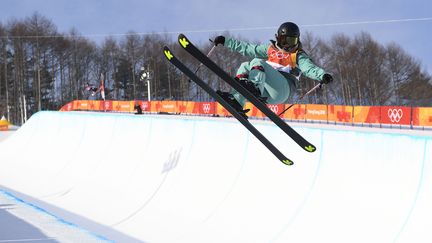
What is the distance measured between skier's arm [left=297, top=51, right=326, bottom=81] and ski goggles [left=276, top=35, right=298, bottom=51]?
145mm

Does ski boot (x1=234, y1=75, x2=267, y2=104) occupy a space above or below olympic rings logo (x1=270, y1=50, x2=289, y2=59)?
below

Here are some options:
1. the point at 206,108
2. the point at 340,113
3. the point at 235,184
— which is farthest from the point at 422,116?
the point at 206,108

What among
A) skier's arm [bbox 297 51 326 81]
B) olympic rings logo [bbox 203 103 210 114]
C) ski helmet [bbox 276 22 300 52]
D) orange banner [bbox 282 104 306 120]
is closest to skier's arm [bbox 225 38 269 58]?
ski helmet [bbox 276 22 300 52]

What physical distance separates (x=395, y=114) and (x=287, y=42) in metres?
16.0

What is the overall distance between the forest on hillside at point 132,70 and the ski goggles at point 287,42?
37.8 meters

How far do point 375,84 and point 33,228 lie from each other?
145ft

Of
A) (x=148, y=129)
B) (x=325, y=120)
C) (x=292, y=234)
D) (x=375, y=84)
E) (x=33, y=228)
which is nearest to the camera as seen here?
(x=292, y=234)

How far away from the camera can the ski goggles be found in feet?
16.7

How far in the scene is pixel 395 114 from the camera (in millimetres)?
19828

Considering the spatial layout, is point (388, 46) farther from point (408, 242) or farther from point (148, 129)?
point (408, 242)

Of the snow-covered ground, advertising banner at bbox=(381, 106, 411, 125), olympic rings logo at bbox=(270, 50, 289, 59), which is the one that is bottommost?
the snow-covered ground

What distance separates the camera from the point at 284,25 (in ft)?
16.4

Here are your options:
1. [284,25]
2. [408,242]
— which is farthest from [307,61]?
[408,242]

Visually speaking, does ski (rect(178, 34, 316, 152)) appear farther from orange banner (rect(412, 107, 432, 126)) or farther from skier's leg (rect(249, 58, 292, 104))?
orange banner (rect(412, 107, 432, 126))
